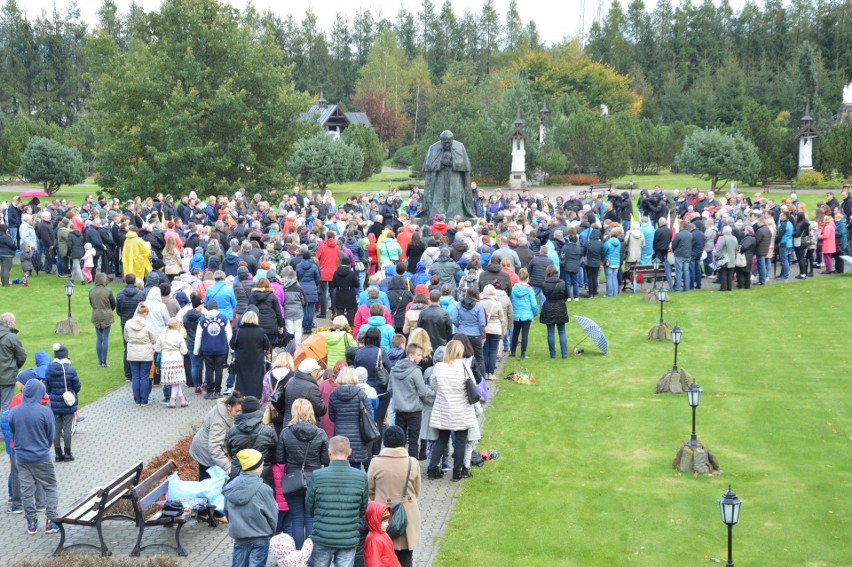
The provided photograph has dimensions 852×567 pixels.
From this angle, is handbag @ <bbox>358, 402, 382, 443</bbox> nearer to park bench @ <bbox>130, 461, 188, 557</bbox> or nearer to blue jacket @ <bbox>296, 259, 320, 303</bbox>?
park bench @ <bbox>130, 461, 188, 557</bbox>

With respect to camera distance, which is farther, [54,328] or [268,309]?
[54,328]

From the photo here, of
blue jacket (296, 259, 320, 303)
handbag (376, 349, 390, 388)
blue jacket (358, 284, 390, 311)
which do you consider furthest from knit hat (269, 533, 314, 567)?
blue jacket (296, 259, 320, 303)

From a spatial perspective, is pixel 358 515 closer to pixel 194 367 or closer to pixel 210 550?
pixel 210 550

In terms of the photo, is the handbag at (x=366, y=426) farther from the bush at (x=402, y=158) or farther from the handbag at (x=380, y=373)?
the bush at (x=402, y=158)

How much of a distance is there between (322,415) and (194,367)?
6439mm

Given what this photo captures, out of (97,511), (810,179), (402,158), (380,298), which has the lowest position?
(97,511)

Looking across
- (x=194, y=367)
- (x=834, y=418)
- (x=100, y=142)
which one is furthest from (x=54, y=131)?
(x=834, y=418)

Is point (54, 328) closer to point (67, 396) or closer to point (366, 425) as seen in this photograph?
point (67, 396)

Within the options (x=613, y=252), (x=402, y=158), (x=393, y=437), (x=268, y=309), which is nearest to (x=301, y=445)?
(x=393, y=437)

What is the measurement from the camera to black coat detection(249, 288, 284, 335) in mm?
16891

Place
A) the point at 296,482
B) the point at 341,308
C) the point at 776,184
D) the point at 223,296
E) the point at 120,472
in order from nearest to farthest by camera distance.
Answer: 1. the point at 296,482
2. the point at 120,472
3. the point at 223,296
4. the point at 341,308
5. the point at 776,184

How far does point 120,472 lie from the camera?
536 inches

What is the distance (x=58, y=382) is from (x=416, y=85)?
8088 cm

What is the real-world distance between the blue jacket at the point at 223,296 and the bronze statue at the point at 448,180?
11.8 meters
